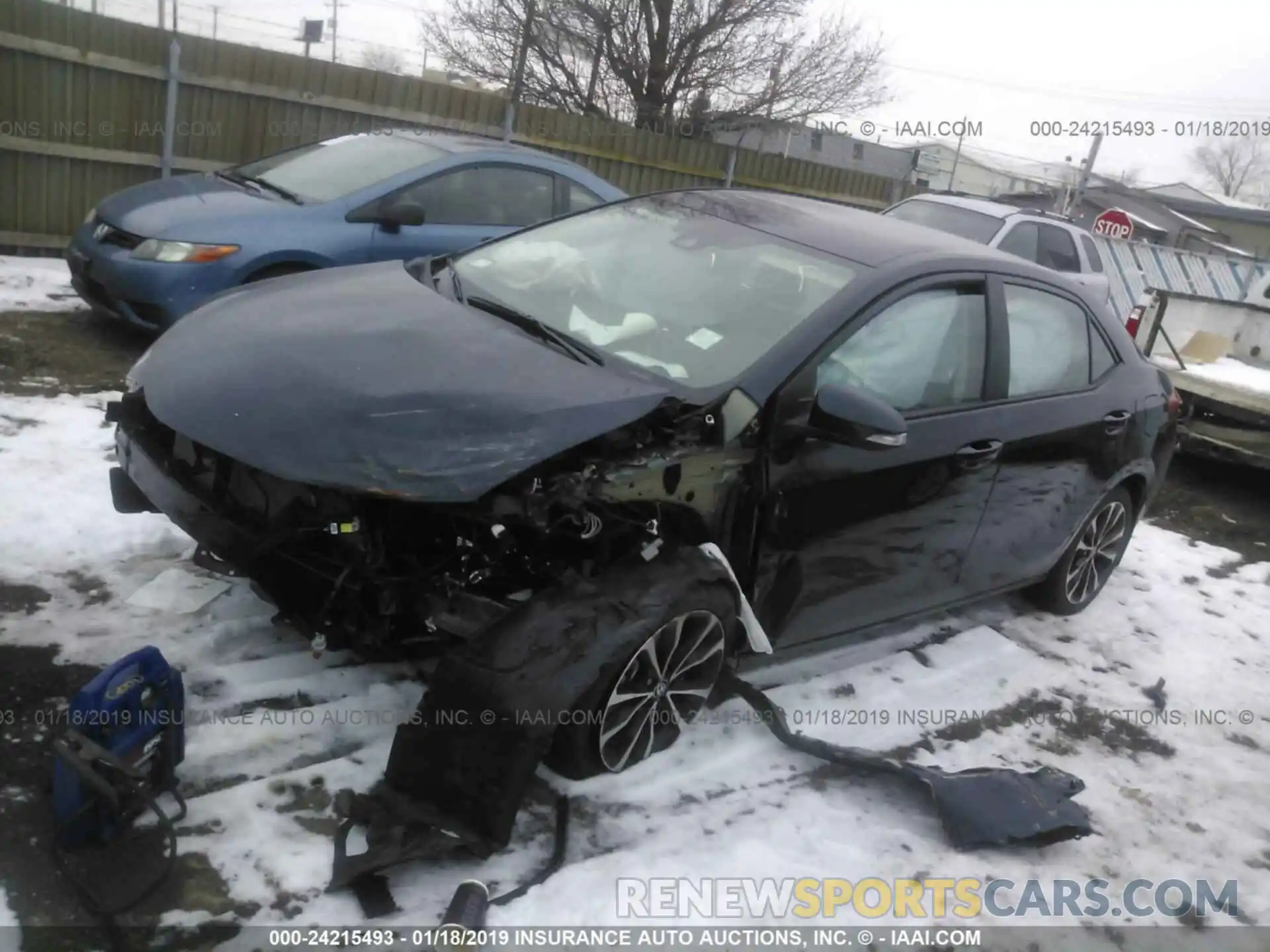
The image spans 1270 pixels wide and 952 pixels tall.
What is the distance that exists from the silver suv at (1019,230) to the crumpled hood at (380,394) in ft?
24.8

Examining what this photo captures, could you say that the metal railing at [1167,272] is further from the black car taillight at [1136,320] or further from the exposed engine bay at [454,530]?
the exposed engine bay at [454,530]

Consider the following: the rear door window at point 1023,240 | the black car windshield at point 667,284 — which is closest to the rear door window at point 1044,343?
the black car windshield at point 667,284

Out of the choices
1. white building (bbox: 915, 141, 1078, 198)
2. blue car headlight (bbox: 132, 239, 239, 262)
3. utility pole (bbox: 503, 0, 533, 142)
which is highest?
white building (bbox: 915, 141, 1078, 198)

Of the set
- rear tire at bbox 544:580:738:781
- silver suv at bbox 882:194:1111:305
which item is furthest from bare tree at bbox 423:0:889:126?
rear tire at bbox 544:580:738:781

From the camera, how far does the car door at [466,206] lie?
21.3ft

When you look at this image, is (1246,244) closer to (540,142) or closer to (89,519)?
(540,142)

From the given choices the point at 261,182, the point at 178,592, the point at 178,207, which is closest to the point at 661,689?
the point at 178,592

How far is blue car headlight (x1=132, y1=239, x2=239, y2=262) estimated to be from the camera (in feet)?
19.4

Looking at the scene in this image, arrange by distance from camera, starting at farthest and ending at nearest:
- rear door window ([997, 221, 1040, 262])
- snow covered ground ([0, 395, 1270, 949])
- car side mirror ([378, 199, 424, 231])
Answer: rear door window ([997, 221, 1040, 262]) → car side mirror ([378, 199, 424, 231]) → snow covered ground ([0, 395, 1270, 949])

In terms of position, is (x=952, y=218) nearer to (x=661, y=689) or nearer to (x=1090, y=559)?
(x=1090, y=559)

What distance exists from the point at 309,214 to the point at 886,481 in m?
4.24

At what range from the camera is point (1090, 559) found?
4973 mm

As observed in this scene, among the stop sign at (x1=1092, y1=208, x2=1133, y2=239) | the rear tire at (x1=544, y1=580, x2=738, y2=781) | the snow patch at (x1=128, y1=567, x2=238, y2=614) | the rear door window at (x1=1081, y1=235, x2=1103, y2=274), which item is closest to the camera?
the rear tire at (x1=544, y1=580, x2=738, y2=781)

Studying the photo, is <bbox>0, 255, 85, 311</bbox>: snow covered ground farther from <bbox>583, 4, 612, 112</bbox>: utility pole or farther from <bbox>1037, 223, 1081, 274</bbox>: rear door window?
<bbox>583, 4, 612, 112</bbox>: utility pole
